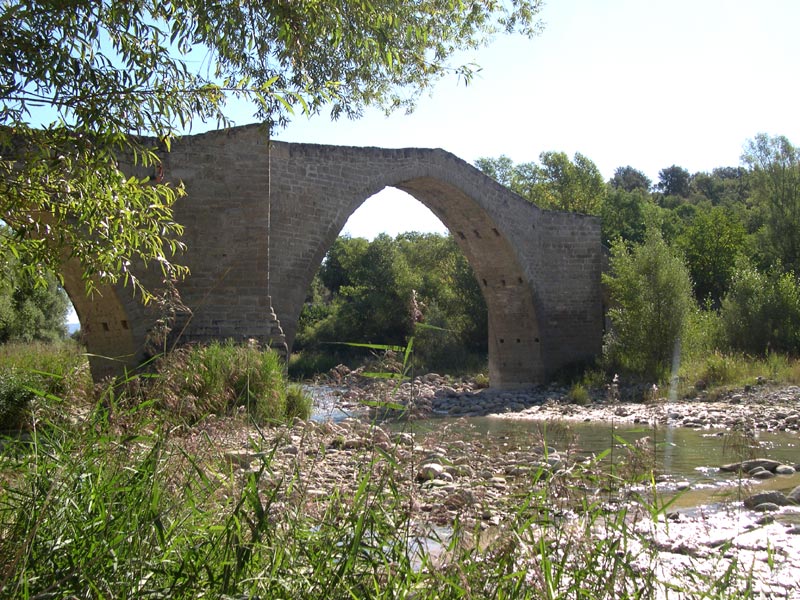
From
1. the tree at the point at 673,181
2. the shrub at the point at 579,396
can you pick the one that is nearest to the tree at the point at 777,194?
the shrub at the point at 579,396

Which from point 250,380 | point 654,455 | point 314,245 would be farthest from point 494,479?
point 314,245

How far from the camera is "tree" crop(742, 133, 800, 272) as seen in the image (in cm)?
2195

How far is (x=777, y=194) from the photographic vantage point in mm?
22781

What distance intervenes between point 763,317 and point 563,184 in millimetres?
17790

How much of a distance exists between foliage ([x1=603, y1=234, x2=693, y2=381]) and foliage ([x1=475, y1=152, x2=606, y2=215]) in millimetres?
16092

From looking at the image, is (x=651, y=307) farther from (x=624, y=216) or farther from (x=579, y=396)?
(x=624, y=216)

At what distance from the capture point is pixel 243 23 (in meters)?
4.93

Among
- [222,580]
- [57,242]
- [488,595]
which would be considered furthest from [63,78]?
[488,595]

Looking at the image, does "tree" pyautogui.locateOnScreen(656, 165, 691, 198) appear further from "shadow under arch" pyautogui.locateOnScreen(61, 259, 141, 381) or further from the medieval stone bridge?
"shadow under arch" pyautogui.locateOnScreen(61, 259, 141, 381)

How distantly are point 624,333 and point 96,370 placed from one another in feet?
32.9

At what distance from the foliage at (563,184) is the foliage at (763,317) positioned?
1573cm

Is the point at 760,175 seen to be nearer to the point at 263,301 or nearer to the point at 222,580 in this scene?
the point at 263,301

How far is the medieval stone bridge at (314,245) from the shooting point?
1032cm

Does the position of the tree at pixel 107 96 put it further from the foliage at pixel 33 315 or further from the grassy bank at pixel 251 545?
the foliage at pixel 33 315
